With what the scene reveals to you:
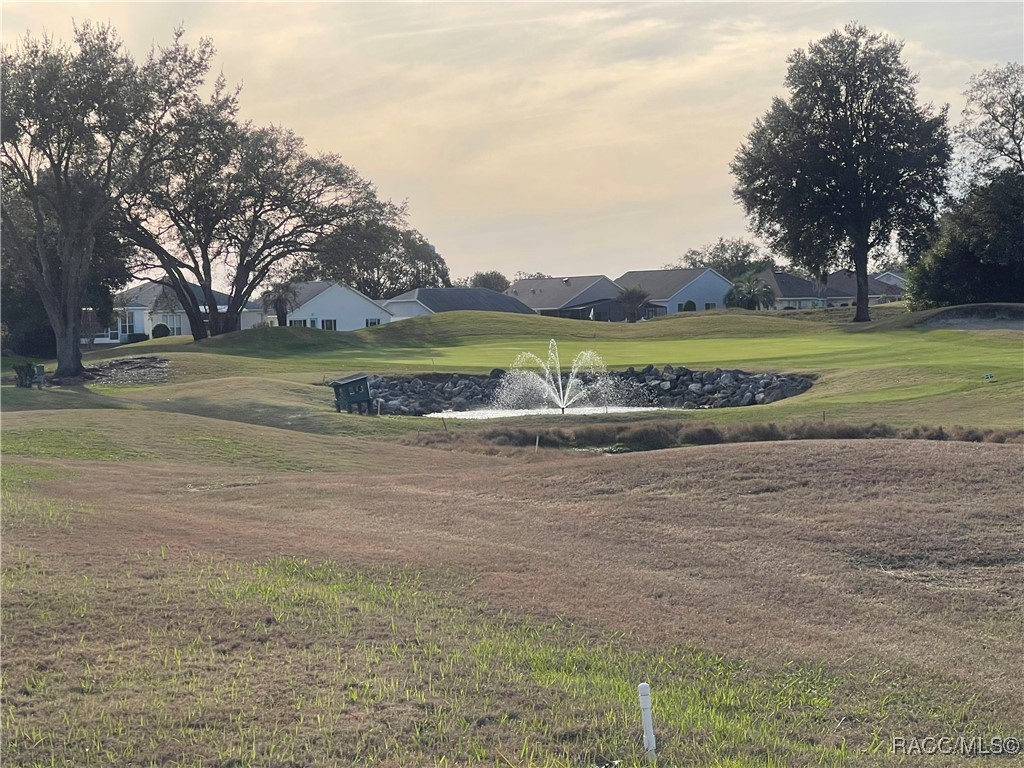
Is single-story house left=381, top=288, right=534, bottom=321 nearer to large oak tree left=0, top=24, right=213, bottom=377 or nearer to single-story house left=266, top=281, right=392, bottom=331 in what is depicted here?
single-story house left=266, top=281, right=392, bottom=331

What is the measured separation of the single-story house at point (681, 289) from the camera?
4323 inches

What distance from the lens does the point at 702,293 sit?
368 ft

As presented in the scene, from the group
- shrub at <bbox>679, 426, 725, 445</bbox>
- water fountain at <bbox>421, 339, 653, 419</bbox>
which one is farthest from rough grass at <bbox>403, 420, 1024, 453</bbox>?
water fountain at <bbox>421, 339, 653, 419</bbox>

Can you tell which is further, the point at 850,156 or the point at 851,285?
the point at 851,285

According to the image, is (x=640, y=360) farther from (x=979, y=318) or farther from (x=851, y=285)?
(x=851, y=285)

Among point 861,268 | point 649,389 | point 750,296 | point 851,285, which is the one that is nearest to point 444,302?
point 750,296

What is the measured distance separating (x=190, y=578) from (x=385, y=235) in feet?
195

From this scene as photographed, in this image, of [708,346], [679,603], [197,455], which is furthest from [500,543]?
[708,346]

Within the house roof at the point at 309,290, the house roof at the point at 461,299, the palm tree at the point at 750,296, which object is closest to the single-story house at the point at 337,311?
the house roof at the point at 309,290

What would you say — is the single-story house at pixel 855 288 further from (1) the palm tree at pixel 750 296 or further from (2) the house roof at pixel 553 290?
(2) the house roof at pixel 553 290

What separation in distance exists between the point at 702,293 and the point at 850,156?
4524 cm

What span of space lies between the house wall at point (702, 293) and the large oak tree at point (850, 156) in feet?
129

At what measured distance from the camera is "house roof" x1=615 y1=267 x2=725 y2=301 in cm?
11075

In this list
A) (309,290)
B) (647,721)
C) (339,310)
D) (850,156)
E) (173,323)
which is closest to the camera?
(647,721)
